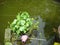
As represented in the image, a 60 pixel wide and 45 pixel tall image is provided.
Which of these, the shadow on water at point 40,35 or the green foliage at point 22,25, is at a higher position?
the green foliage at point 22,25

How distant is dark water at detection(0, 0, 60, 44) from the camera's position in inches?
90.6

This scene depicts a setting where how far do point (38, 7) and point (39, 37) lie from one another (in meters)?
0.38

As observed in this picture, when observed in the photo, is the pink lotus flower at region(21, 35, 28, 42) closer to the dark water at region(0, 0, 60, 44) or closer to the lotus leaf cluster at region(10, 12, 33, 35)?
the lotus leaf cluster at region(10, 12, 33, 35)

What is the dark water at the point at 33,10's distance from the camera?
7.55 ft

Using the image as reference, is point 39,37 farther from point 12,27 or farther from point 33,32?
point 12,27

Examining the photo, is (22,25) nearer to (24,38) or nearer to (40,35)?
(24,38)

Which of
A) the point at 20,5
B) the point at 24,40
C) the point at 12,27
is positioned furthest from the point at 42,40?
the point at 20,5

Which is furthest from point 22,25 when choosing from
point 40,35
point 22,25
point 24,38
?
point 40,35

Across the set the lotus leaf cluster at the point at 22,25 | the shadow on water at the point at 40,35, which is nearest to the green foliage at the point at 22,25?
the lotus leaf cluster at the point at 22,25

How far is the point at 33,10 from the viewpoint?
241 centimetres

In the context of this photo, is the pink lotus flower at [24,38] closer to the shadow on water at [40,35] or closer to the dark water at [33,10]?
the shadow on water at [40,35]

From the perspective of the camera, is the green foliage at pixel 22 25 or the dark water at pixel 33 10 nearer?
the green foliage at pixel 22 25

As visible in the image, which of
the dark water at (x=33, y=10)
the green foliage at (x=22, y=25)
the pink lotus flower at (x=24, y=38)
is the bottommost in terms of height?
the pink lotus flower at (x=24, y=38)

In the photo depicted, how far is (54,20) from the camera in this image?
2.30 metres
